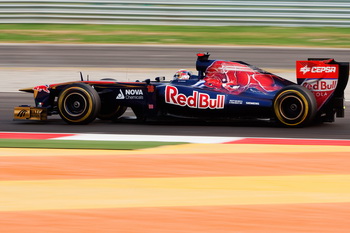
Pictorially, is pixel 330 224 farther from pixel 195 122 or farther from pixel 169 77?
pixel 169 77

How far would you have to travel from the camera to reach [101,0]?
25.0m

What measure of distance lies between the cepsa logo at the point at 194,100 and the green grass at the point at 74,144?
5.40ft

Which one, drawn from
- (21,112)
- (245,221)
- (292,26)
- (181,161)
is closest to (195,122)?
(21,112)

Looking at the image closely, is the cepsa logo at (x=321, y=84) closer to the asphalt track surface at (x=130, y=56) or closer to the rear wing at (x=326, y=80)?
the rear wing at (x=326, y=80)

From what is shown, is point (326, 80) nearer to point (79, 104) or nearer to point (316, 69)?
point (316, 69)

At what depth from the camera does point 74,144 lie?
8508 mm

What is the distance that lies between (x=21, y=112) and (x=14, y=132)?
33.2 inches

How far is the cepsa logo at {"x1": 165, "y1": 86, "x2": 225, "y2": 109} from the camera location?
10.1 metres

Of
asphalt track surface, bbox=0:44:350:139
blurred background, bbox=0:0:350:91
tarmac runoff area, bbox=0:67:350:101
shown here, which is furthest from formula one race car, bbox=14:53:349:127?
blurred background, bbox=0:0:350:91

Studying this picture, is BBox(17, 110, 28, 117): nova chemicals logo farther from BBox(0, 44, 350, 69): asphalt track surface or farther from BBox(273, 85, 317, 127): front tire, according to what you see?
BBox(0, 44, 350, 69): asphalt track surface

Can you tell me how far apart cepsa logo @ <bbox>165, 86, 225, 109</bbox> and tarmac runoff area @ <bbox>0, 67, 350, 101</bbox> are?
20.3 feet

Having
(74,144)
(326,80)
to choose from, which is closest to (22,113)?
(74,144)

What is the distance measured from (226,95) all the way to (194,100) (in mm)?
468

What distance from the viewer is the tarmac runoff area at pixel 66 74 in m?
16.4
